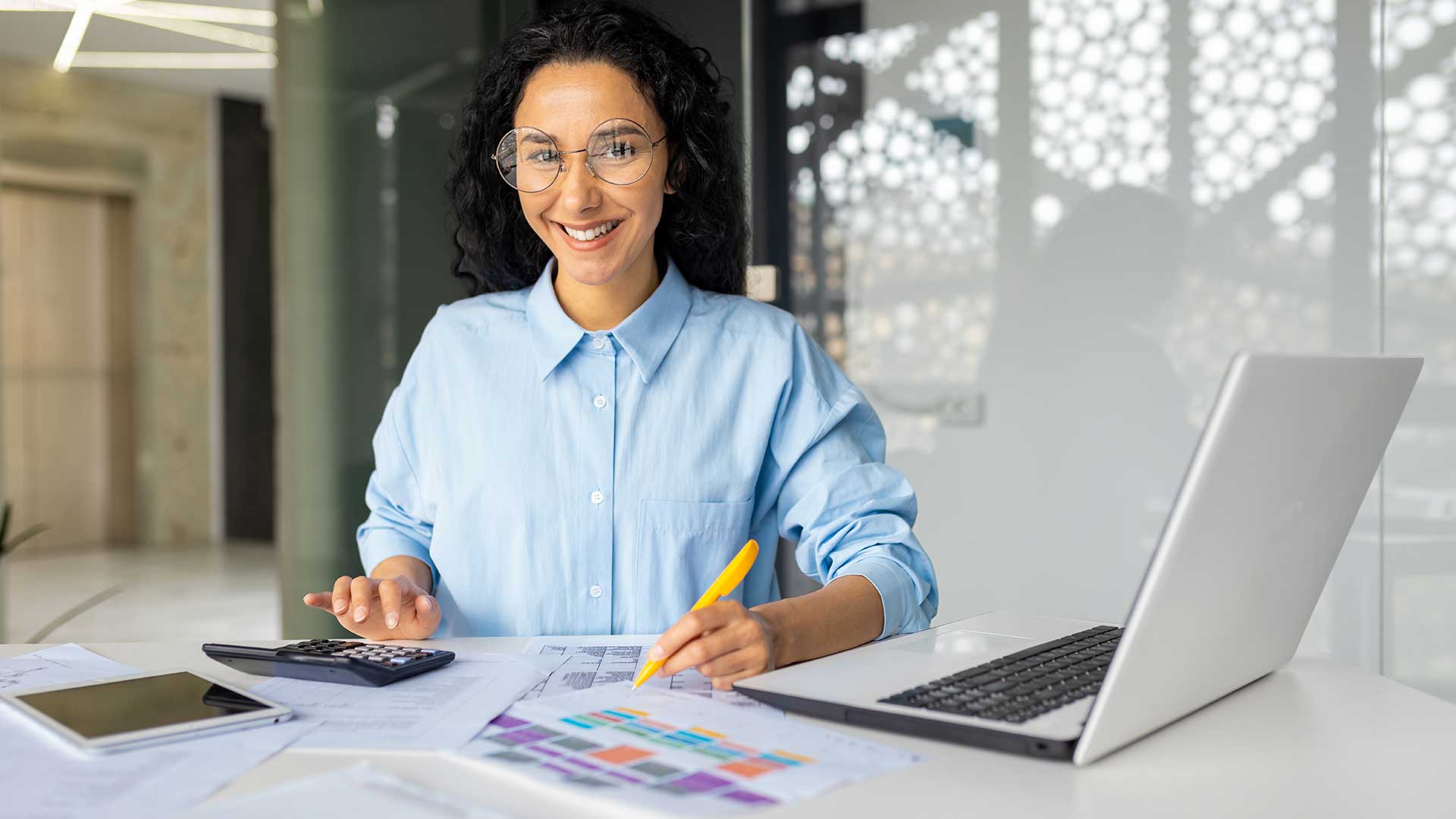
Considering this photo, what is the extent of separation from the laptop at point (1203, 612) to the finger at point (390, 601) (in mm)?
393

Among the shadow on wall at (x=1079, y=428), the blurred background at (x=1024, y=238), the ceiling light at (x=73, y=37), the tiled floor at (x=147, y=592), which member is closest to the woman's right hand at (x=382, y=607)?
the blurred background at (x=1024, y=238)

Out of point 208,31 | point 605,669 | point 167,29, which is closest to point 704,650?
point 605,669

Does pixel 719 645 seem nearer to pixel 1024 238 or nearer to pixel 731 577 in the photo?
pixel 731 577

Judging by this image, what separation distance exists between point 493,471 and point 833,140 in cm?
206

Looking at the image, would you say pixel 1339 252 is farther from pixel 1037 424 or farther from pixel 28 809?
pixel 28 809

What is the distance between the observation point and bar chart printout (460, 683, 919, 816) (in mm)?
664

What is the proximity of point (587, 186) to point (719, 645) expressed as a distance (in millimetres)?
624

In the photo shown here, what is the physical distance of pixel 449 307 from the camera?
1.51m

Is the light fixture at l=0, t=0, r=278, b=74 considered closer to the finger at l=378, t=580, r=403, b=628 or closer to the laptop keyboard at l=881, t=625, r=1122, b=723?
the finger at l=378, t=580, r=403, b=628

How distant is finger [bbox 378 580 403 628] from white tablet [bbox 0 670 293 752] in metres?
0.20

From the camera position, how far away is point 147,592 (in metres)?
5.52

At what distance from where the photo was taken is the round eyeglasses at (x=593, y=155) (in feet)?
4.42

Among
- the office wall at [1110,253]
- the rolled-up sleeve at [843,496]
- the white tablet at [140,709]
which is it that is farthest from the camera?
the office wall at [1110,253]

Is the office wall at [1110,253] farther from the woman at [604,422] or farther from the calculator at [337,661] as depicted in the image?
the calculator at [337,661]
